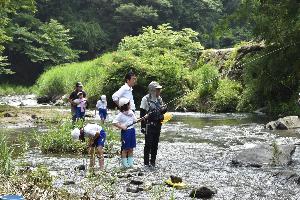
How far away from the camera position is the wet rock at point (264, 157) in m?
10.3

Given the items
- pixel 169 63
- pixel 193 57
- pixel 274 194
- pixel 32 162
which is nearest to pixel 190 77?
pixel 169 63

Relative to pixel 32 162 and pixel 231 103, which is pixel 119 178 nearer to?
pixel 32 162

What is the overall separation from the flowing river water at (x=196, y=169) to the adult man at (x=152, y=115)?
1.36 ft

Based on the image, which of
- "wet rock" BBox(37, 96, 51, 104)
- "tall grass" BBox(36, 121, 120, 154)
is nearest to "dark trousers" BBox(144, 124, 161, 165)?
"tall grass" BBox(36, 121, 120, 154)

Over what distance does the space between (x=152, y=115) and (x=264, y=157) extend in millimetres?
2698

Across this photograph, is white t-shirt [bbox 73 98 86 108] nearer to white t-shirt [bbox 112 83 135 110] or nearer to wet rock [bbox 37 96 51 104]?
white t-shirt [bbox 112 83 135 110]

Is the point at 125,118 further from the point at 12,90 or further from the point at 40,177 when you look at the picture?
the point at 12,90

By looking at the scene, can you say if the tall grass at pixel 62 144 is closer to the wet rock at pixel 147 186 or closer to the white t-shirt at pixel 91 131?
the white t-shirt at pixel 91 131

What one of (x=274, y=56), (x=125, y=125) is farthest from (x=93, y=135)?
(x=274, y=56)

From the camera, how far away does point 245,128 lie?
58.1ft

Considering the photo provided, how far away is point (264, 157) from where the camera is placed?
10594mm

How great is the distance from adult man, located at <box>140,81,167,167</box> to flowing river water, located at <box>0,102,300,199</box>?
41 centimetres

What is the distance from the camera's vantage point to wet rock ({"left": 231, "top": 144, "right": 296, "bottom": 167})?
10297 mm

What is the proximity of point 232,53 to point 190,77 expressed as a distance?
3108 millimetres
